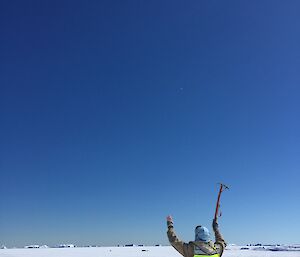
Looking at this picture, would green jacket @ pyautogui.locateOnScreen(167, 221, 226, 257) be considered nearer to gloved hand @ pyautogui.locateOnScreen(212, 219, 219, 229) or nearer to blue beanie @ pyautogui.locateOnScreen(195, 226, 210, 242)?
blue beanie @ pyautogui.locateOnScreen(195, 226, 210, 242)

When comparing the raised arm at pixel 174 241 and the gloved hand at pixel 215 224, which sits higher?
the gloved hand at pixel 215 224

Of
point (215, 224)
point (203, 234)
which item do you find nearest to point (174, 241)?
point (203, 234)

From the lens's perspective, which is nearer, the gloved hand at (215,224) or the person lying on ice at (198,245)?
the person lying on ice at (198,245)

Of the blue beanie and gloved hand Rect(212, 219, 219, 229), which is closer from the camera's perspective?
the blue beanie

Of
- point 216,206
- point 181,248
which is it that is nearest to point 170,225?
point 181,248

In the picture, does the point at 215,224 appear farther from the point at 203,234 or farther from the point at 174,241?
the point at 174,241

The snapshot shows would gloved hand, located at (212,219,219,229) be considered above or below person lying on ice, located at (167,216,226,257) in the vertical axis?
above

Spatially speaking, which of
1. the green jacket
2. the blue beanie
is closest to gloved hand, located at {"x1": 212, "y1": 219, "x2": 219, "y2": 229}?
the green jacket

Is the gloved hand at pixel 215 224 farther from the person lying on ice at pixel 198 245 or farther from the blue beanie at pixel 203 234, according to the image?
the blue beanie at pixel 203 234

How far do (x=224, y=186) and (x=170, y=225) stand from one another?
701mm

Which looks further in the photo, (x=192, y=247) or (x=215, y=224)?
(x=215, y=224)

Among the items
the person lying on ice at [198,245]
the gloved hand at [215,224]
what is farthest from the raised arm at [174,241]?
the gloved hand at [215,224]

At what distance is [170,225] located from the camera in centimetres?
387

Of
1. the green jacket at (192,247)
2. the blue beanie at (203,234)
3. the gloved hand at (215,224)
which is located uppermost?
the gloved hand at (215,224)
